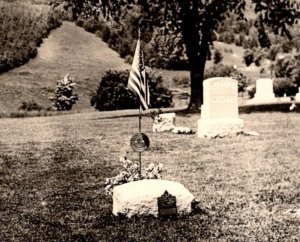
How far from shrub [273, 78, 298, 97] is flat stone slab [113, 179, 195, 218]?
30.2m

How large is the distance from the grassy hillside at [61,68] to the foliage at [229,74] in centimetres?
604

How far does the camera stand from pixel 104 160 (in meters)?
12.7

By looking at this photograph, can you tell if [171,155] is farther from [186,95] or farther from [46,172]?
[186,95]

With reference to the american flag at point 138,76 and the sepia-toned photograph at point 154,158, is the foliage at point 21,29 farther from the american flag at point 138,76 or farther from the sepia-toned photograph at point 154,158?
the american flag at point 138,76

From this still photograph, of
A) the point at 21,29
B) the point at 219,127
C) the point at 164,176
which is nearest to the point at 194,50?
the point at 219,127

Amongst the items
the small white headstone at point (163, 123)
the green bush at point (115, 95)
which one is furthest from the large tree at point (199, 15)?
the small white headstone at point (163, 123)

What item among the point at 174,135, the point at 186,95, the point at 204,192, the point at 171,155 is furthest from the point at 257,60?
the point at 204,192

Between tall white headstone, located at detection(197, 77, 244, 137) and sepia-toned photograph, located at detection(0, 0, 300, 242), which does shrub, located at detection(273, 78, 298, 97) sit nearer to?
sepia-toned photograph, located at detection(0, 0, 300, 242)

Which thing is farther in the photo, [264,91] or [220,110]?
[264,91]

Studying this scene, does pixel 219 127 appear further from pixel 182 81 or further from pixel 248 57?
pixel 248 57

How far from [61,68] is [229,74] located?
1092cm

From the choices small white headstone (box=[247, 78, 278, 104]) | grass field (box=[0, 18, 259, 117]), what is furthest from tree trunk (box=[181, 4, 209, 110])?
small white headstone (box=[247, 78, 278, 104])

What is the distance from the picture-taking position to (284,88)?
1467 inches

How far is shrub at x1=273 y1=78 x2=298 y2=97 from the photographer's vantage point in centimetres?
3722
